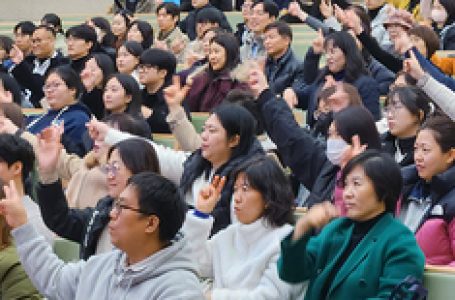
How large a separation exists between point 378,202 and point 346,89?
6.53 ft

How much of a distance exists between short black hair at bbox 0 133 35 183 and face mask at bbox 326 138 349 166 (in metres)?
1.32

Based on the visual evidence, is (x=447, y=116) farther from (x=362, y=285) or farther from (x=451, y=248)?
(x=362, y=285)

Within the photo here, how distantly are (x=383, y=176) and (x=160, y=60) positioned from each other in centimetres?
363

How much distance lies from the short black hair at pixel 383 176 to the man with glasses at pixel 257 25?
510 centimetres

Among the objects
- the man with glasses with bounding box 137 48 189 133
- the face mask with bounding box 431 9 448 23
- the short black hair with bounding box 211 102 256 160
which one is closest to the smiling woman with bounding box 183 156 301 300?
the short black hair with bounding box 211 102 256 160

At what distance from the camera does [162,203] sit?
12.5 feet

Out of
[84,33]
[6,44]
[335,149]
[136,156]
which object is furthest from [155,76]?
[136,156]

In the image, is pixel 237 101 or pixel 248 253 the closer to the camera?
pixel 248 253

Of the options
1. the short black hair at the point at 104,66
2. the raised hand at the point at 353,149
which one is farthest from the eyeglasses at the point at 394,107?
the short black hair at the point at 104,66

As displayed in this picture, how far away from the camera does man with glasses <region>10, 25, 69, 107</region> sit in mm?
8820

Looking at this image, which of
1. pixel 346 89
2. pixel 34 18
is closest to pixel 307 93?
pixel 346 89

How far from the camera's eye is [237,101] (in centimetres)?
600

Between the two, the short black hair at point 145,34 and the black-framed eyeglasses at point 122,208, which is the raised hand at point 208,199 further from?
the short black hair at point 145,34

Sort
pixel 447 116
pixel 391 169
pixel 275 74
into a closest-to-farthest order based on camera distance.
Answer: pixel 391 169, pixel 447 116, pixel 275 74
